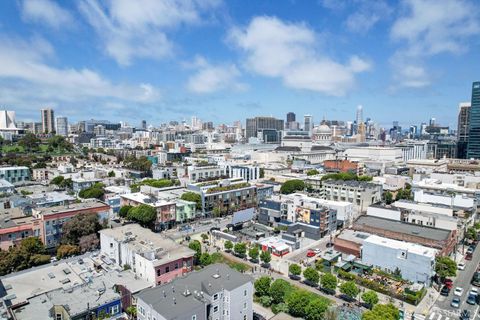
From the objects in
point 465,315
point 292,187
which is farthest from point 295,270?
point 292,187

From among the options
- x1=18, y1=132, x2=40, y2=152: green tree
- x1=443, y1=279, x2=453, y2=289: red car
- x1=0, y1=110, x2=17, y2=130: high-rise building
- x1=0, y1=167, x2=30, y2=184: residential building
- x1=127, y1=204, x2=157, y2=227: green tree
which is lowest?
x1=443, y1=279, x2=453, y2=289: red car

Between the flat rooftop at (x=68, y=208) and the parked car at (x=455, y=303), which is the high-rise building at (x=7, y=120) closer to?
the flat rooftop at (x=68, y=208)

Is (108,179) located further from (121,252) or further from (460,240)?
(460,240)

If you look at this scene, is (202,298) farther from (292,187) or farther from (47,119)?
(47,119)

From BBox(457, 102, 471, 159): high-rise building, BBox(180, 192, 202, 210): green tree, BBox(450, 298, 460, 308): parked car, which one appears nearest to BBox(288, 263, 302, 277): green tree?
BBox(450, 298, 460, 308): parked car

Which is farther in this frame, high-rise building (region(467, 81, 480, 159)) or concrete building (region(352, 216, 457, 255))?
high-rise building (region(467, 81, 480, 159))

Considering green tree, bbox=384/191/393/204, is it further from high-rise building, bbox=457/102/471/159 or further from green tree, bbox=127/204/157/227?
high-rise building, bbox=457/102/471/159

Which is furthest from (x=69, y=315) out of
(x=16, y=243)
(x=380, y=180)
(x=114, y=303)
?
(x=380, y=180)
